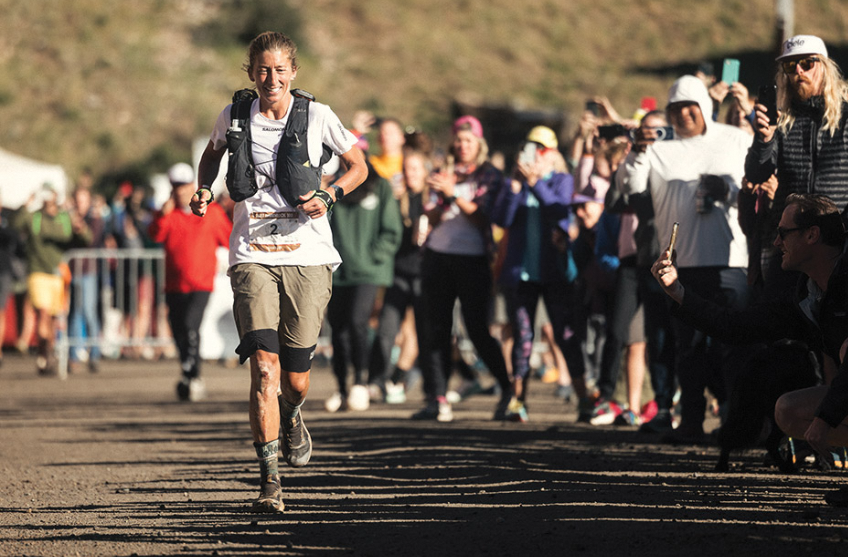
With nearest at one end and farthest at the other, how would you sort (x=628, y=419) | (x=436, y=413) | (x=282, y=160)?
(x=282, y=160), (x=628, y=419), (x=436, y=413)

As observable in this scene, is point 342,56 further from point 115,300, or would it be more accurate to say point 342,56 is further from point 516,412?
point 516,412

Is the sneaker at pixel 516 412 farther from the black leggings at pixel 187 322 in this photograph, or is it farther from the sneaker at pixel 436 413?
the black leggings at pixel 187 322

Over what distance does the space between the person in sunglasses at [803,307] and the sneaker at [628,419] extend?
4.14 metres

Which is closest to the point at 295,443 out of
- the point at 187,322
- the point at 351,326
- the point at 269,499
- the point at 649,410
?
the point at 269,499

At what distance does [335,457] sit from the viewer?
862cm

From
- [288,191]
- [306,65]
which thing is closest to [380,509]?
[288,191]

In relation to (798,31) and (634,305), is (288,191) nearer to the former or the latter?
(634,305)

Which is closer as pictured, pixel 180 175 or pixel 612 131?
pixel 612 131

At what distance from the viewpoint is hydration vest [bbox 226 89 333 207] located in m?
6.61

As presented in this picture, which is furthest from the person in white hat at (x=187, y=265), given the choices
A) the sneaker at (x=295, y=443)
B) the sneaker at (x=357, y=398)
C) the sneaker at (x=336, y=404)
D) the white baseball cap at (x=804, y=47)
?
the white baseball cap at (x=804, y=47)

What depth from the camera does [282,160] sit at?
262 inches

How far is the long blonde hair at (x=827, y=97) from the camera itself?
730cm

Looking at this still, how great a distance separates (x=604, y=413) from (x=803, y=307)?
4524 mm

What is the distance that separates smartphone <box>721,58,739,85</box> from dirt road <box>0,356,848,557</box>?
2.42m
